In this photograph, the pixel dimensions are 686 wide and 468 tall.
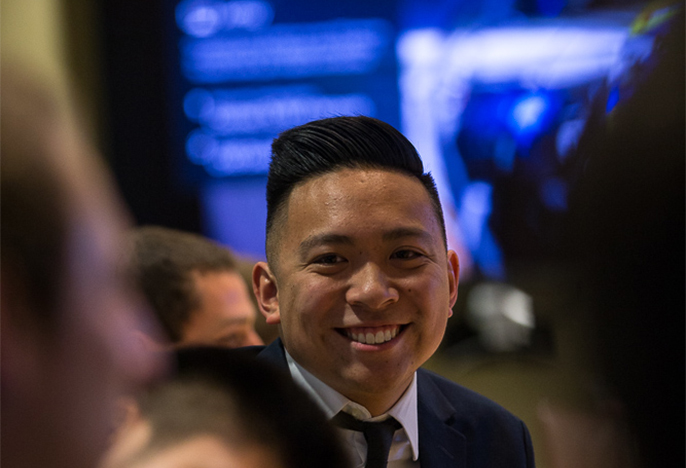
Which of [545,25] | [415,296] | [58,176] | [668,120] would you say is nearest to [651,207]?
[668,120]

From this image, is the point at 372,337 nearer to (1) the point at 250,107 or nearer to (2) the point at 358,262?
→ (2) the point at 358,262

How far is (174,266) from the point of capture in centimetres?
145

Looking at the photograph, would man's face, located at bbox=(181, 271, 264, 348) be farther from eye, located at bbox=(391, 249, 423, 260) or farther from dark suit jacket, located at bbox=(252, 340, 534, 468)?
eye, located at bbox=(391, 249, 423, 260)

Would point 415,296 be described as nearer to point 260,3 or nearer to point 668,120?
point 668,120

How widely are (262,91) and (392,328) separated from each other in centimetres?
264

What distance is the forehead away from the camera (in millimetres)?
954

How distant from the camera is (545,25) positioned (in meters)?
3.27

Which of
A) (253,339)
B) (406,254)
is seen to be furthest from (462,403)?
(253,339)

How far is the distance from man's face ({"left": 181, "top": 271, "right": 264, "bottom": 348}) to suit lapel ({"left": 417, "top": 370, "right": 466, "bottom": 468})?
39 cm

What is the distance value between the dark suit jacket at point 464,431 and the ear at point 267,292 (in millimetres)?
54

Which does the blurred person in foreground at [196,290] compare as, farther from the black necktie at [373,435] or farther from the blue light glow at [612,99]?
the blue light glow at [612,99]

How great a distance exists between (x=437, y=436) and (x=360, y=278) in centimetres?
31

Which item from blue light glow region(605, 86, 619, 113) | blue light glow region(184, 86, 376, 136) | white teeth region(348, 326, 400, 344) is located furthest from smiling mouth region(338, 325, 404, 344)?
blue light glow region(184, 86, 376, 136)

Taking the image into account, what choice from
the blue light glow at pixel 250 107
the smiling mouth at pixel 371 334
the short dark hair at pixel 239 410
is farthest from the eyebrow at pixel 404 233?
the blue light glow at pixel 250 107
